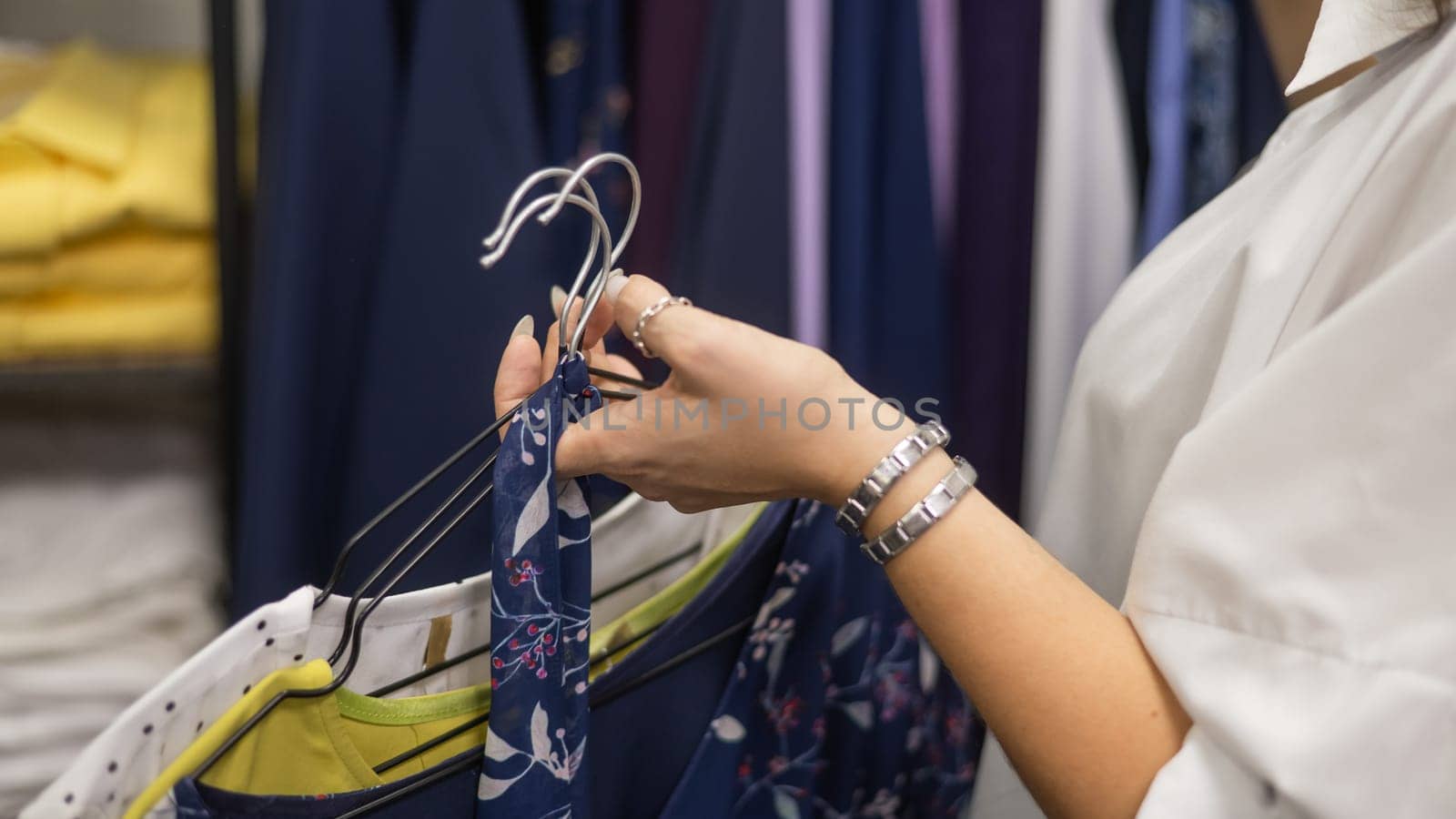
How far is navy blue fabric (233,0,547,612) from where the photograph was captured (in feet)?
2.08

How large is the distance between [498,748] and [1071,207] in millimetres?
590

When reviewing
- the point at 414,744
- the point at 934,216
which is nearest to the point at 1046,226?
the point at 934,216

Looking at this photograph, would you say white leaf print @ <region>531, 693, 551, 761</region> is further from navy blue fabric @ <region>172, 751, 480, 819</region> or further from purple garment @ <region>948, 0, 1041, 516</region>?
purple garment @ <region>948, 0, 1041, 516</region>

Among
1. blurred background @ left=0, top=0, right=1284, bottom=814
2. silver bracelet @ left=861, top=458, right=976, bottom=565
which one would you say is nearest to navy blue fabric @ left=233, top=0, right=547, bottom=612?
blurred background @ left=0, top=0, right=1284, bottom=814

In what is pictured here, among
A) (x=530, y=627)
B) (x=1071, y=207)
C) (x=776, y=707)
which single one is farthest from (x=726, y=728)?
(x=1071, y=207)

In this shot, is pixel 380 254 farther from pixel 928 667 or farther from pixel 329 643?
pixel 928 667

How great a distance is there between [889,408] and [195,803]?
303 millimetres

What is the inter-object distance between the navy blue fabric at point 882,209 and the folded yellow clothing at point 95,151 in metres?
0.46

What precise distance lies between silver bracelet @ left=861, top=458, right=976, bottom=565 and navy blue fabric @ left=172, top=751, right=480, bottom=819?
0.19 m

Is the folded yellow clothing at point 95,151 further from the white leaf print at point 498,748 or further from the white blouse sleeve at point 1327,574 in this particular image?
the white blouse sleeve at point 1327,574

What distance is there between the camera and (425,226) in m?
0.65

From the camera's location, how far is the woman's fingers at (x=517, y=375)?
0.45m

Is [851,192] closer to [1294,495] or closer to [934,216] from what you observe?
[934,216]

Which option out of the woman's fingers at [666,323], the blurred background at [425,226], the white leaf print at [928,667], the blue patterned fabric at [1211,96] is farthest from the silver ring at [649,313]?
the blue patterned fabric at [1211,96]
